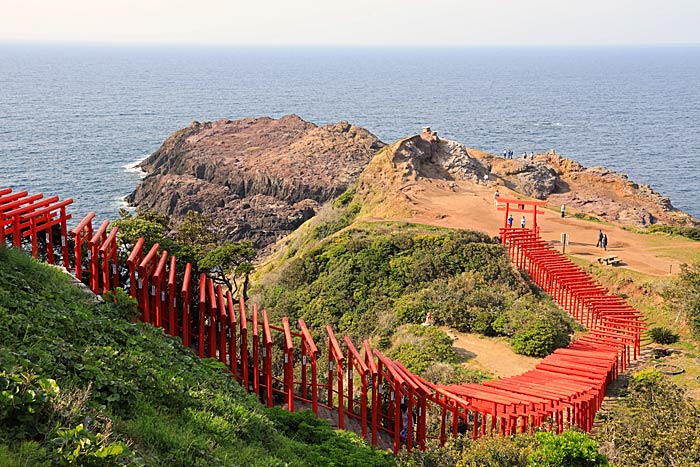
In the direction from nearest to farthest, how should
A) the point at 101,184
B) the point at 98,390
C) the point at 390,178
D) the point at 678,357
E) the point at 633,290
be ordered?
the point at 98,390, the point at 678,357, the point at 633,290, the point at 390,178, the point at 101,184

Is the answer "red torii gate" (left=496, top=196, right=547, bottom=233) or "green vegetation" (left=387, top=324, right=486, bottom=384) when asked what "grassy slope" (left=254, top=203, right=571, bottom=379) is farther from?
"red torii gate" (left=496, top=196, right=547, bottom=233)

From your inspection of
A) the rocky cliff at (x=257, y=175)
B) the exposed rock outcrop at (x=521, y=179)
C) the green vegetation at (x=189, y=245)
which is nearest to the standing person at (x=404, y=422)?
the green vegetation at (x=189, y=245)

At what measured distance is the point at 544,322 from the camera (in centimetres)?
2598

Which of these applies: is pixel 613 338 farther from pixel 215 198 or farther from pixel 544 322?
pixel 215 198

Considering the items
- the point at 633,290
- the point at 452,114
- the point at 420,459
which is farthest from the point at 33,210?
the point at 452,114

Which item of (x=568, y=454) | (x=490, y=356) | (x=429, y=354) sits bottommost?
(x=490, y=356)

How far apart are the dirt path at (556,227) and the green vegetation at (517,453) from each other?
1896 cm

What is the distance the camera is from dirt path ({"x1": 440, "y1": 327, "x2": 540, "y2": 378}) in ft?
79.0

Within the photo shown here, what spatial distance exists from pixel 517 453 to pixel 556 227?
2544 centimetres

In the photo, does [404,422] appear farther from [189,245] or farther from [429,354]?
[189,245]

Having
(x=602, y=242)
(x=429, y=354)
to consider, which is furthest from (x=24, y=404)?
(x=602, y=242)

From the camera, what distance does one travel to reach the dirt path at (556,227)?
1307 inches

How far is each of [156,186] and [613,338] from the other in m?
50.4

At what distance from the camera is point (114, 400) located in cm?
1090
